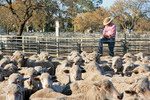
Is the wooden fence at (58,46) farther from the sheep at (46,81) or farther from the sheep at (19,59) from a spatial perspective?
the sheep at (46,81)

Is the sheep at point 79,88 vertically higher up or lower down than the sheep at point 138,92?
lower down

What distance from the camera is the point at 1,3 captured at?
741 inches

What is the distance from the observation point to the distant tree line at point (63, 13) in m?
18.7

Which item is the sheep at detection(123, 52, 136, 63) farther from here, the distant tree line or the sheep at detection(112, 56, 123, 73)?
the distant tree line

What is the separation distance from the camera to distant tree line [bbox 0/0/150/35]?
18656 mm

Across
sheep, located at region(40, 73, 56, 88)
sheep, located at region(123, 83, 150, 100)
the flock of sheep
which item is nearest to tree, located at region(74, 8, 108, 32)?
the flock of sheep

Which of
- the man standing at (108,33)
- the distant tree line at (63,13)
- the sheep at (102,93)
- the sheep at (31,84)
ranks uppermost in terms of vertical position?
the distant tree line at (63,13)

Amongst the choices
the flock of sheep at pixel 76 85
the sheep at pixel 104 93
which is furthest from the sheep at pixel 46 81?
the sheep at pixel 104 93

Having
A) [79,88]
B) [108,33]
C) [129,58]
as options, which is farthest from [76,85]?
[108,33]

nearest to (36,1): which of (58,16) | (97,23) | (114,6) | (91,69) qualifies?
(58,16)

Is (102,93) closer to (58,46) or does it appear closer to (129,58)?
(129,58)

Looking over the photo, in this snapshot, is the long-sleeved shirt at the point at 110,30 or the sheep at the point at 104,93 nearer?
the sheep at the point at 104,93

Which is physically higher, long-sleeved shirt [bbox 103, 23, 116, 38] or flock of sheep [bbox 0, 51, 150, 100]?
long-sleeved shirt [bbox 103, 23, 116, 38]

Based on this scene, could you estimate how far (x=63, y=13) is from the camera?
19.2 m
